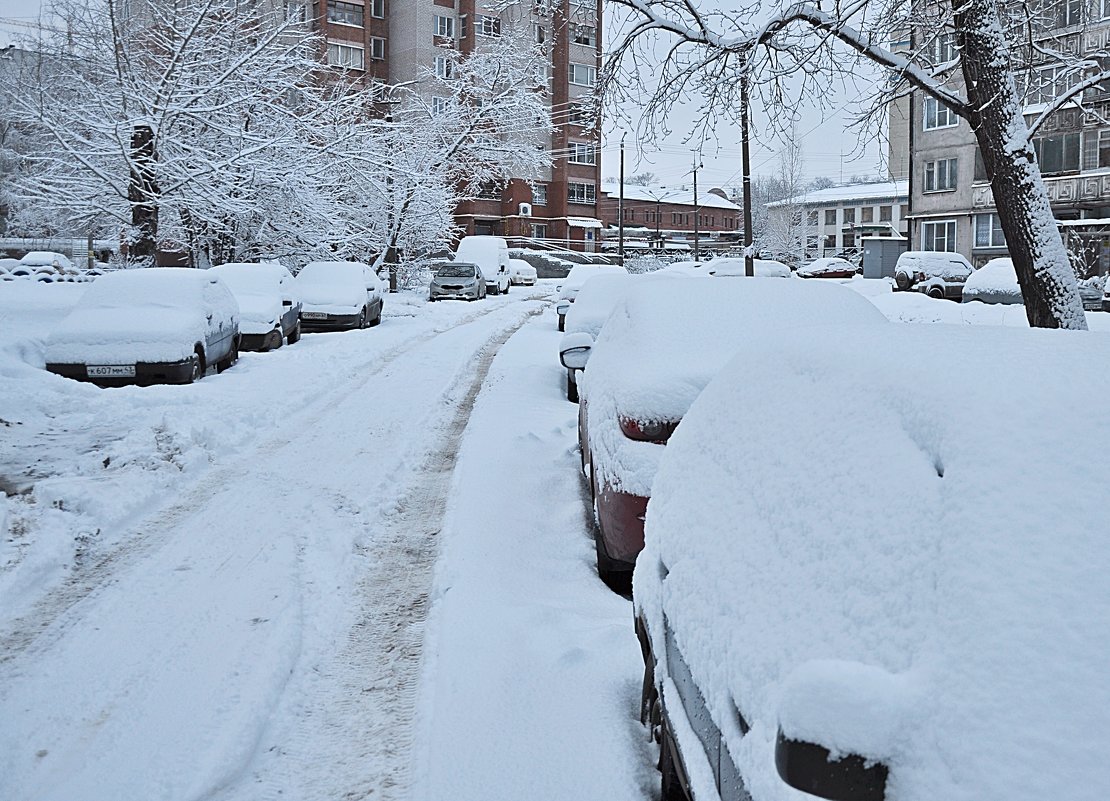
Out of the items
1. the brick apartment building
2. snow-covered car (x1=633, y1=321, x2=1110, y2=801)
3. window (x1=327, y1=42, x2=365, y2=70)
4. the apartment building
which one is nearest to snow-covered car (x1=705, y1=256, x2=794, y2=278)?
the apartment building

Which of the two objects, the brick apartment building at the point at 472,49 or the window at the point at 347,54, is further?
the brick apartment building at the point at 472,49

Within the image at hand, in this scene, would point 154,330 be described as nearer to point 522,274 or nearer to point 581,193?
point 522,274

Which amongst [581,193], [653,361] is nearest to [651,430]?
[653,361]

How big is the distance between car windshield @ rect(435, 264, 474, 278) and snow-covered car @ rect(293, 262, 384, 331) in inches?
426

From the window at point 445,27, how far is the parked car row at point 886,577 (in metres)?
66.6

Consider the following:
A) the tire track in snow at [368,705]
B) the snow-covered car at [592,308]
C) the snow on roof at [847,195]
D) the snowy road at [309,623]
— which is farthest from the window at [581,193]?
the tire track in snow at [368,705]

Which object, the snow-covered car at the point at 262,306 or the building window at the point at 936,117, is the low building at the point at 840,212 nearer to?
the building window at the point at 936,117

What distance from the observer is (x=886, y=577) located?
1.90 m

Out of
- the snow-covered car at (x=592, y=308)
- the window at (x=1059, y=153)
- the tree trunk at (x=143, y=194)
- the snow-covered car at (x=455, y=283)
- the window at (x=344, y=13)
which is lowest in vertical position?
the snow-covered car at (x=592, y=308)

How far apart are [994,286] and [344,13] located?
151 ft

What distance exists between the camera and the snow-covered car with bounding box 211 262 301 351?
59.3ft

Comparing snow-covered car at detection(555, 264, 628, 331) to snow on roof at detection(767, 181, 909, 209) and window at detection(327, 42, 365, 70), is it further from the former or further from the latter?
snow on roof at detection(767, 181, 909, 209)

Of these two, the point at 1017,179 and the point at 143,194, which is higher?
the point at 143,194

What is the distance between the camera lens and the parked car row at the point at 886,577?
158 cm
